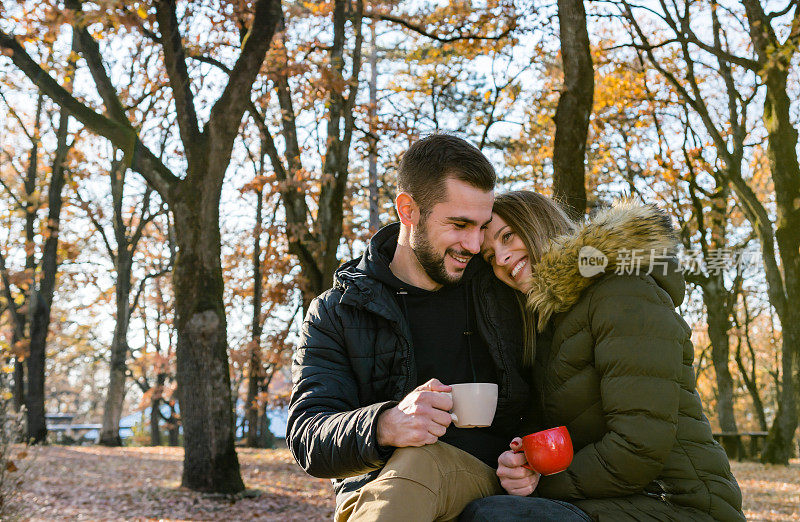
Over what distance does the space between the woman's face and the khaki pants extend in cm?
93

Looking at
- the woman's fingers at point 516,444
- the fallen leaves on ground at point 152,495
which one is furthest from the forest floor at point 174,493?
the woman's fingers at point 516,444

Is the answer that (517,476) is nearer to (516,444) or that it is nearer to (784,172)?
(516,444)

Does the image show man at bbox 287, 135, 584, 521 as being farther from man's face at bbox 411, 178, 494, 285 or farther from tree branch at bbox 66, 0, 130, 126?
tree branch at bbox 66, 0, 130, 126

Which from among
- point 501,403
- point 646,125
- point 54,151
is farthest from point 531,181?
point 501,403

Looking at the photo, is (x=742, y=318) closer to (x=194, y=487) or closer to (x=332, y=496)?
(x=332, y=496)

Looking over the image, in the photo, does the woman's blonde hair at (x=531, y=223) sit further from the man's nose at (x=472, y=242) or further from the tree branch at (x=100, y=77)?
the tree branch at (x=100, y=77)

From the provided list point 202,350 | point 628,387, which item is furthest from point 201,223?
point 628,387

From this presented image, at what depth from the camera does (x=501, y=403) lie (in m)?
3.14

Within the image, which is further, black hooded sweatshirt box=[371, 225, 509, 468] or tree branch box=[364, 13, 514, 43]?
tree branch box=[364, 13, 514, 43]

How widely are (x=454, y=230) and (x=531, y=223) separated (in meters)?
0.36

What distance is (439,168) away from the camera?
3.37 meters

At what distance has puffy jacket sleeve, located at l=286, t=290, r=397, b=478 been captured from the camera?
2541mm

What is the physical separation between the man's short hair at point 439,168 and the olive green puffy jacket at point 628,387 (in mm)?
552

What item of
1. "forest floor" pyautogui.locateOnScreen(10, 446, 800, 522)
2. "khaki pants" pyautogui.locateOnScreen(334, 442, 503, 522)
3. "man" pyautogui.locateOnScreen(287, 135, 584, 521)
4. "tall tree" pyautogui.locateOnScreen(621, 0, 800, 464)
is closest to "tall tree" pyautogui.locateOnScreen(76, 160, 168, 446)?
"forest floor" pyautogui.locateOnScreen(10, 446, 800, 522)
